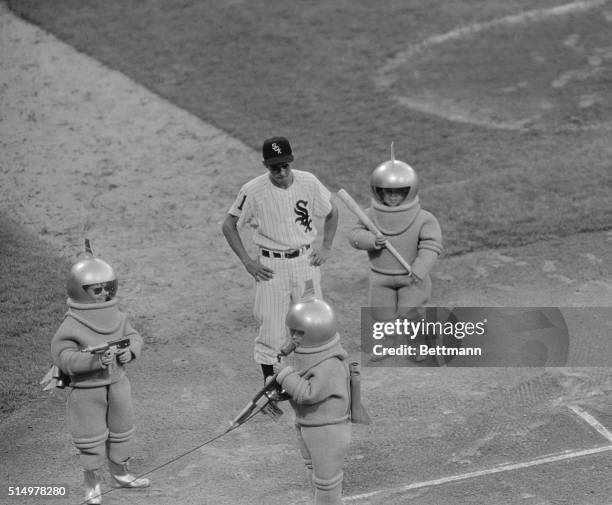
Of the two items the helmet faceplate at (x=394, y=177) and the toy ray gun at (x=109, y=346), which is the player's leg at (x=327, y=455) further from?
the helmet faceplate at (x=394, y=177)

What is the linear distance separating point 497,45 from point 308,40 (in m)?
2.98

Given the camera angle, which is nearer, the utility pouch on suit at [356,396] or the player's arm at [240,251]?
the utility pouch on suit at [356,396]

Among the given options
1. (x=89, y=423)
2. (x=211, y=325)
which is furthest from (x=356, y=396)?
(x=211, y=325)

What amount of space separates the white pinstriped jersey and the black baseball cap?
0.30 meters

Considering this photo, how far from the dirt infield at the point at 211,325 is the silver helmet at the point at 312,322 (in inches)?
57.6

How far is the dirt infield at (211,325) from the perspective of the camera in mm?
8625

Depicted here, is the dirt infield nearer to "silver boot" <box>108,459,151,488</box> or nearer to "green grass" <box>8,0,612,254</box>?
"silver boot" <box>108,459,151,488</box>

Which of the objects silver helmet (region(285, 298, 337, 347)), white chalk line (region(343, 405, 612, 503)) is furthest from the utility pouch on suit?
white chalk line (region(343, 405, 612, 503))

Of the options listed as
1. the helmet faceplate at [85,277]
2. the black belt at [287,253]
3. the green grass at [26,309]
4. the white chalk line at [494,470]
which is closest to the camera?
the helmet faceplate at [85,277]

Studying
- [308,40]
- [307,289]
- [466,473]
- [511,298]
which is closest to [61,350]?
[307,289]

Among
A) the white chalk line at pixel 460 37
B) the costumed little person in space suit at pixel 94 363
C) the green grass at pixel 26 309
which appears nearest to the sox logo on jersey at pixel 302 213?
the costumed little person in space suit at pixel 94 363

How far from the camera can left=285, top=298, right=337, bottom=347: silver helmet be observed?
293 inches

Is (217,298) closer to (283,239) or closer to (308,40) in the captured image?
(283,239)

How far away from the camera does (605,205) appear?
43.3ft
